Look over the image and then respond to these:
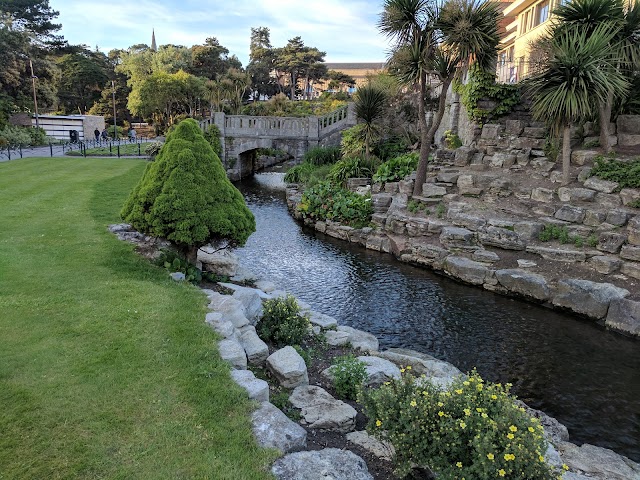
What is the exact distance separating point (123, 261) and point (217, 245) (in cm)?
174

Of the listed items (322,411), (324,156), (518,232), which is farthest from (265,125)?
(322,411)


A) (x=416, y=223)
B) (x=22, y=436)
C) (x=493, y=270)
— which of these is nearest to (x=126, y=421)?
(x=22, y=436)

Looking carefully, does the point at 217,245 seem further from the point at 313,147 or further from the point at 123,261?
the point at 313,147

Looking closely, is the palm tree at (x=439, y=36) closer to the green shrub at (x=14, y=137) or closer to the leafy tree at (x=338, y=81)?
the green shrub at (x=14, y=137)

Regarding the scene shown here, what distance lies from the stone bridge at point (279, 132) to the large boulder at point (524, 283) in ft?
53.3

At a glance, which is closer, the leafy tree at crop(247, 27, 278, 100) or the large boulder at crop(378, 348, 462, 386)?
the large boulder at crop(378, 348, 462, 386)

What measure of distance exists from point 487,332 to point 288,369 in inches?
207

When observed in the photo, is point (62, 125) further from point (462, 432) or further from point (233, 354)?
point (462, 432)

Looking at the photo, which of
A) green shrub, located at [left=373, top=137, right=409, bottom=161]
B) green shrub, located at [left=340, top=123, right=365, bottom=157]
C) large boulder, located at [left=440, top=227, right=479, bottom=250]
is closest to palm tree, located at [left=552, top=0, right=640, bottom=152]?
large boulder, located at [left=440, top=227, right=479, bottom=250]

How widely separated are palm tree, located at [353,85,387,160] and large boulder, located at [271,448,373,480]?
1702 cm

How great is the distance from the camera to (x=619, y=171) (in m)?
12.1

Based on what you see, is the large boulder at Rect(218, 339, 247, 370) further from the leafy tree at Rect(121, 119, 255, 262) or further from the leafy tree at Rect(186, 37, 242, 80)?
the leafy tree at Rect(186, 37, 242, 80)

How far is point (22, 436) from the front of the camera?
3799mm

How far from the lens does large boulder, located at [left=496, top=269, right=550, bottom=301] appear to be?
417 inches
